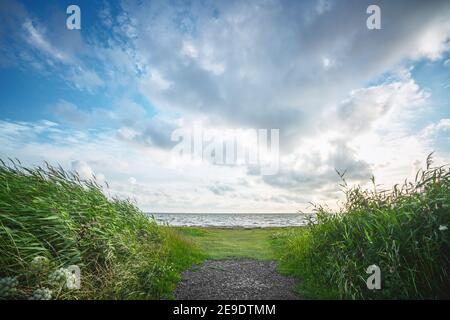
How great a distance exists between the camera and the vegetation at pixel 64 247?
15.2ft

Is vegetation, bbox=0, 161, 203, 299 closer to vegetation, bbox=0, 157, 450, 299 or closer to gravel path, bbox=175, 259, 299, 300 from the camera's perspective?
vegetation, bbox=0, 157, 450, 299

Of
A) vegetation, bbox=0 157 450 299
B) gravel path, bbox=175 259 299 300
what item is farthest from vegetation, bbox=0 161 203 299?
gravel path, bbox=175 259 299 300

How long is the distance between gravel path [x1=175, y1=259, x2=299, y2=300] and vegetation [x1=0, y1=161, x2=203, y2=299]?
475 millimetres

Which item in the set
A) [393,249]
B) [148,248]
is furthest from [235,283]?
[393,249]

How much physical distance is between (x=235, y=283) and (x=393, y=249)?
3.80 m

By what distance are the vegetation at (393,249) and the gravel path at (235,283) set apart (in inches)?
24.2

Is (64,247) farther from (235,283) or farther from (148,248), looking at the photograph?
(235,283)

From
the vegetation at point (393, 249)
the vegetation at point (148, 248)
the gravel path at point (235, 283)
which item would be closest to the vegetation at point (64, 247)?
the vegetation at point (148, 248)

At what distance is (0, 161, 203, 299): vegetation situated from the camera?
463 cm
